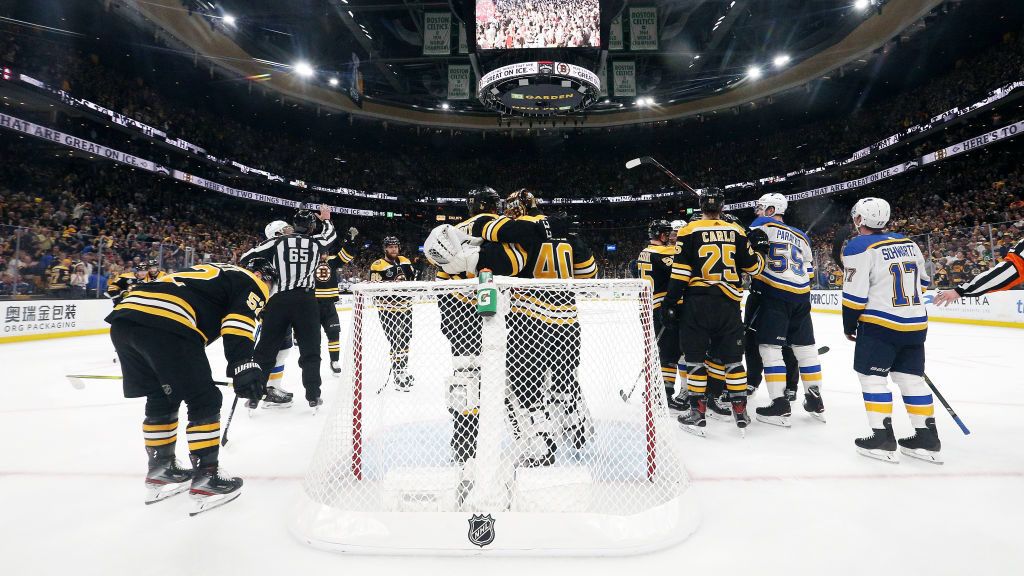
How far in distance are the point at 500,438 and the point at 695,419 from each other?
1780mm

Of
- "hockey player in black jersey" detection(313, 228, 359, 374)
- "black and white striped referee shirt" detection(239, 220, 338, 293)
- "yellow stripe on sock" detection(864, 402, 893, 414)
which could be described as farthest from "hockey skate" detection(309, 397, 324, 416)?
"yellow stripe on sock" detection(864, 402, 893, 414)

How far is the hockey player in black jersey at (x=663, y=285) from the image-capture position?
140 inches

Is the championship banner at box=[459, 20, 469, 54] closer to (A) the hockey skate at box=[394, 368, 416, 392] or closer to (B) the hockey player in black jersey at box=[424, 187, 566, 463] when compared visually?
(B) the hockey player in black jersey at box=[424, 187, 566, 463]

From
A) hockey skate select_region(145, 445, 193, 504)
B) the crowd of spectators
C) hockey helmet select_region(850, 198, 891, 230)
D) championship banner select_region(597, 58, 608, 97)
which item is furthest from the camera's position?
championship banner select_region(597, 58, 608, 97)

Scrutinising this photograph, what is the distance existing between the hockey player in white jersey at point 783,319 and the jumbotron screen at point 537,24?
1015 cm

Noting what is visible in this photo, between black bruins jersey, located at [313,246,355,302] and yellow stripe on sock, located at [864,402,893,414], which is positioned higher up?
black bruins jersey, located at [313,246,355,302]

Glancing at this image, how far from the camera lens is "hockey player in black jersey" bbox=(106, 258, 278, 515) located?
6.49 ft

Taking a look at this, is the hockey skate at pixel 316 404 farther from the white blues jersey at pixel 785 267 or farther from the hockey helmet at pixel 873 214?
the hockey helmet at pixel 873 214

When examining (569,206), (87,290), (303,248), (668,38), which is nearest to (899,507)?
(303,248)

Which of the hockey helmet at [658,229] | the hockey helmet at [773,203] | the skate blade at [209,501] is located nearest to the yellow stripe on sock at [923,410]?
the hockey helmet at [773,203]

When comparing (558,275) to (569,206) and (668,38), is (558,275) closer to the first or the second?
(668,38)

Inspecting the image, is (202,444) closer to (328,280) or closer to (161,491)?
(161,491)

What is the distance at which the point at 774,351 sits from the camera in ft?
10.5

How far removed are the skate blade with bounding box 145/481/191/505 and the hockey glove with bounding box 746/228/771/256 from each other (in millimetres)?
3453
